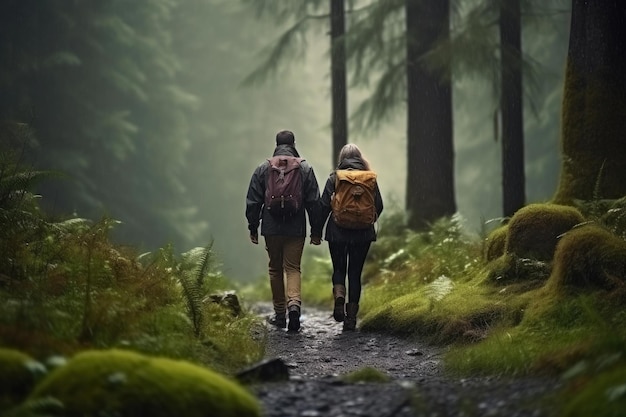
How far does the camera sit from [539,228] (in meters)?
9.38

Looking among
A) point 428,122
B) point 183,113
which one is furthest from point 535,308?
point 183,113

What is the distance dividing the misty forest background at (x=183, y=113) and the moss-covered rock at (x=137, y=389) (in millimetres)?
5057

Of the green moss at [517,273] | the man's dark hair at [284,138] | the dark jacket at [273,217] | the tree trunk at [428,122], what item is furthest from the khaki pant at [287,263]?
the tree trunk at [428,122]

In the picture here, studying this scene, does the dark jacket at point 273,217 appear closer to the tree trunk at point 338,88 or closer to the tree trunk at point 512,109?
the tree trunk at point 512,109

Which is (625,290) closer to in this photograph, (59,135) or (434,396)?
(434,396)

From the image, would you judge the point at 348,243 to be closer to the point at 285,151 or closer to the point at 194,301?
the point at 285,151

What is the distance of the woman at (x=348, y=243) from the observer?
10.3m

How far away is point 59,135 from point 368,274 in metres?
12.8

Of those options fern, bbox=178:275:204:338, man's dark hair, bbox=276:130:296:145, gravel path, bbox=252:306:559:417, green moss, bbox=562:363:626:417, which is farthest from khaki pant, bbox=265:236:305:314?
green moss, bbox=562:363:626:417

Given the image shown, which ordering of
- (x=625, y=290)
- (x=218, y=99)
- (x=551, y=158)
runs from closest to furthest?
(x=625, y=290)
(x=551, y=158)
(x=218, y=99)

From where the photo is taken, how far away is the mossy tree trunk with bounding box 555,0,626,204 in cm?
1005

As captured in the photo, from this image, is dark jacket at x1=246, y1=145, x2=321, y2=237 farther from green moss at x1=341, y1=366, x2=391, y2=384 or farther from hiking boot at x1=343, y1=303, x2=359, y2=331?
green moss at x1=341, y1=366, x2=391, y2=384

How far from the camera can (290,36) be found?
17641 mm

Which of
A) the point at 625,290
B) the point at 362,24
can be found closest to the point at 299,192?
the point at 625,290
